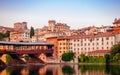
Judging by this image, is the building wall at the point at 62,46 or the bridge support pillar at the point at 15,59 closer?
the bridge support pillar at the point at 15,59

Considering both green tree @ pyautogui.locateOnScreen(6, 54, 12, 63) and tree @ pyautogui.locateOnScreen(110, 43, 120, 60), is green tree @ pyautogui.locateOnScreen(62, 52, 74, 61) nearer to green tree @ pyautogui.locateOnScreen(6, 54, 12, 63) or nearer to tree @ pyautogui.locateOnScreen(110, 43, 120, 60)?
tree @ pyautogui.locateOnScreen(110, 43, 120, 60)

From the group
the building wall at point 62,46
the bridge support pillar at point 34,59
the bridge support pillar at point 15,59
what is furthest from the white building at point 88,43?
the bridge support pillar at point 15,59

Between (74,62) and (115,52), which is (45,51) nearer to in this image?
(74,62)

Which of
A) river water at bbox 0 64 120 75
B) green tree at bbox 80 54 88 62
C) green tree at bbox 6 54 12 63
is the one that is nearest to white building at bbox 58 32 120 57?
green tree at bbox 80 54 88 62

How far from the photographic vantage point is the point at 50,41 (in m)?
80.2

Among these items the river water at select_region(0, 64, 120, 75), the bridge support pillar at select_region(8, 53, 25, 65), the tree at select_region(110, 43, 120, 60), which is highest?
the tree at select_region(110, 43, 120, 60)

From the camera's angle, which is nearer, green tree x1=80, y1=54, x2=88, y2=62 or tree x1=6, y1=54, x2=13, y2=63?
tree x1=6, y1=54, x2=13, y2=63

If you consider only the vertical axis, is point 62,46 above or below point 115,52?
above

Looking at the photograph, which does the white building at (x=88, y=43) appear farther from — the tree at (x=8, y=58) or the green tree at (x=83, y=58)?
the tree at (x=8, y=58)

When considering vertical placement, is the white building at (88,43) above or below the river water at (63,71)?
above

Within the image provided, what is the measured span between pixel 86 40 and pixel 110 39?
6.24 metres

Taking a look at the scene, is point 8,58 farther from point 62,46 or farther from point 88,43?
point 88,43

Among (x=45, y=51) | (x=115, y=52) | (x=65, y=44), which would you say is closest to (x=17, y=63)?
(x=45, y=51)

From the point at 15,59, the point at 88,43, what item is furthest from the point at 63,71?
the point at 88,43
